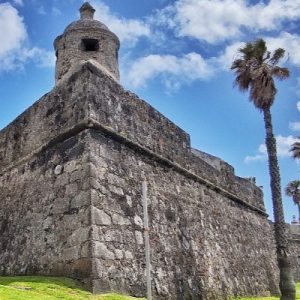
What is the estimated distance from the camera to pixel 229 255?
41.0ft

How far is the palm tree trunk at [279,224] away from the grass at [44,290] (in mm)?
5668

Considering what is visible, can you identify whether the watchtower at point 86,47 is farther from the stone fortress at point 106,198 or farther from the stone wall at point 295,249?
the stone wall at point 295,249

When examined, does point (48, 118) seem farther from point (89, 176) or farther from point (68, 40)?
point (68, 40)

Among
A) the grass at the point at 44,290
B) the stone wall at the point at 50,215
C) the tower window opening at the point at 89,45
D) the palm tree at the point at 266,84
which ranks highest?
the tower window opening at the point at 89,45

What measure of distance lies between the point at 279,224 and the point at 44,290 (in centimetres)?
711

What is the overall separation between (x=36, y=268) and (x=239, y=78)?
8269 millimetres

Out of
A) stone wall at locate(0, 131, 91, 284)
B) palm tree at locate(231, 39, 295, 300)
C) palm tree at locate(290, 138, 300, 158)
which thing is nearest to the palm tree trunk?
palm tree at locate(231, 39, 295, 300)

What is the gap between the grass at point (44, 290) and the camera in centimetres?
572

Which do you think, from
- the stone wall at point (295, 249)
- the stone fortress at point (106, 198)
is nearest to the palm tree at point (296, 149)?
the stone wall at point (295, 249)

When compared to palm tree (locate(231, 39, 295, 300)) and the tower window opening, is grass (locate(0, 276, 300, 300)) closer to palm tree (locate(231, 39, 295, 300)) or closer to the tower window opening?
palm tree (locate(231, 39, 295, 300))

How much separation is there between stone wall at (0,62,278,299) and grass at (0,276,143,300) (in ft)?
0.98

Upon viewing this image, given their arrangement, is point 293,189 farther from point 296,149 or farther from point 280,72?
point 280,72

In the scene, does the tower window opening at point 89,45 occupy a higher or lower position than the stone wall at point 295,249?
higher

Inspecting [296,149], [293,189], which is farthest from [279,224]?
[293,189]
